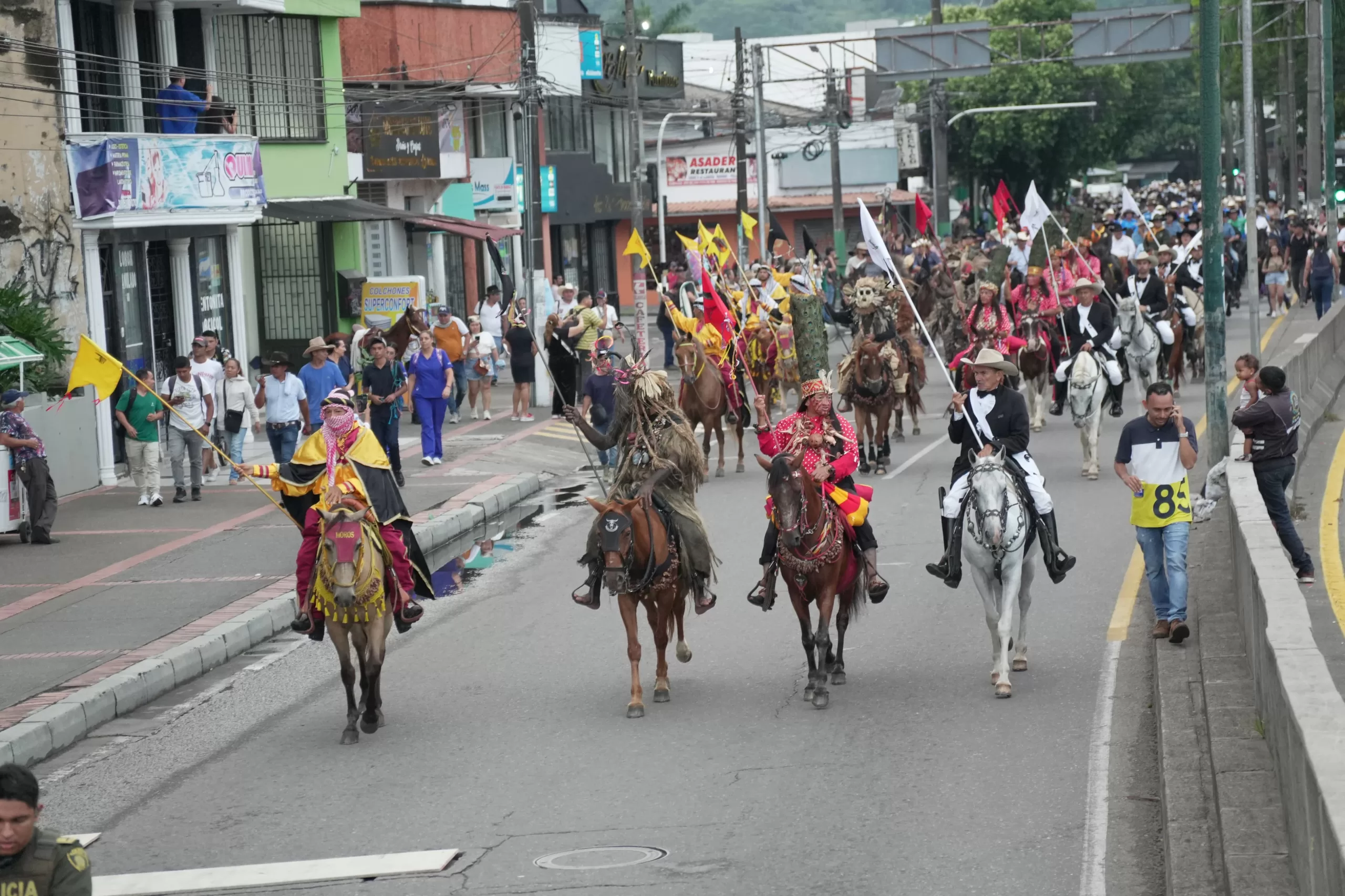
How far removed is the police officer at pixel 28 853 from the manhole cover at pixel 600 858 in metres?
3.11

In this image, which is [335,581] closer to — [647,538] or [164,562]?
[647,538]

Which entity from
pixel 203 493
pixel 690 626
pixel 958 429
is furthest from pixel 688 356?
pixel 958 429

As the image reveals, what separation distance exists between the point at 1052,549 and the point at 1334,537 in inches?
272

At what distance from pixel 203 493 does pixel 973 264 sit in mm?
18234

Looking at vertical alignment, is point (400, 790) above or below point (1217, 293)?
below

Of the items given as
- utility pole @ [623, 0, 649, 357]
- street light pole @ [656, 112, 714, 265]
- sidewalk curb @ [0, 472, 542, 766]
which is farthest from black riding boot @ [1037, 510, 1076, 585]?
street light pole @ [656, 112, 714, 265]

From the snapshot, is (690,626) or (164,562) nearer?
(690,626)

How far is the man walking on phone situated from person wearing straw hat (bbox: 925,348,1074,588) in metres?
0.65

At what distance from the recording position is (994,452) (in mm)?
11891

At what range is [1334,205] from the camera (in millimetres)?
42500

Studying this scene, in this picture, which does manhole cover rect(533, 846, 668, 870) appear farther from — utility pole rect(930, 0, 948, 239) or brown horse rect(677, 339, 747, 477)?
utility pole rect(930, 0, 948, 239)

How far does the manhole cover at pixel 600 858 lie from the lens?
28.7ft

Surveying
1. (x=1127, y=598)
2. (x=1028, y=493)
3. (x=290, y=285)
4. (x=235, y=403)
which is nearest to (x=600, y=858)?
(x=1028, y=493)

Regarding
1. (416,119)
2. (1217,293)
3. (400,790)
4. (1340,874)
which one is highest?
(416,119)
